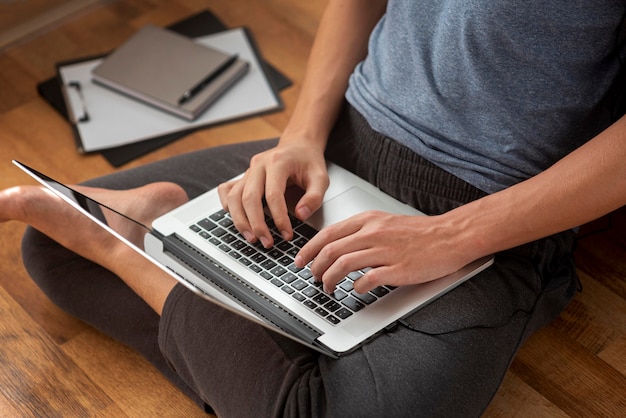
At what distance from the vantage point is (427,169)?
129 centimetres

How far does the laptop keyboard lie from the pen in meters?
0.70

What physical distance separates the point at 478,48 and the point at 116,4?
1370mm

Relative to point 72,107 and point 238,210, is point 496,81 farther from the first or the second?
point 72,107

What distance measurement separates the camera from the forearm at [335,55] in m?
1.43

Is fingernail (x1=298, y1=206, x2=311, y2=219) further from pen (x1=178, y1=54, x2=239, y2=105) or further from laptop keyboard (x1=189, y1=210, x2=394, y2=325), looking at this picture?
pen (x1=178, y1=54, x2=239, y2=105)

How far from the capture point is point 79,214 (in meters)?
1.42

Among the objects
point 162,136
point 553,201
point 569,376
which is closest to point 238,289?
point 553,201

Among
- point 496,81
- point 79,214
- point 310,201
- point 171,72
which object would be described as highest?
point 496,81

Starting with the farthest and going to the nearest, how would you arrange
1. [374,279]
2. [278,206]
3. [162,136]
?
[162,136] → [278,206] → [374,279]

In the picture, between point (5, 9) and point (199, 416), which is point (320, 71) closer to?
point (199, 416)

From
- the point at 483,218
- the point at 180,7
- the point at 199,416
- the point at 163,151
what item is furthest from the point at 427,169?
the point at 180,7

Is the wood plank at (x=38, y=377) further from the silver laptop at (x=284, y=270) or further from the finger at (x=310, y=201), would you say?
the finger at (x=310, y=201)

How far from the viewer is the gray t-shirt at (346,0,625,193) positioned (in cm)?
115

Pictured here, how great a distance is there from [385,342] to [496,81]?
38cm
